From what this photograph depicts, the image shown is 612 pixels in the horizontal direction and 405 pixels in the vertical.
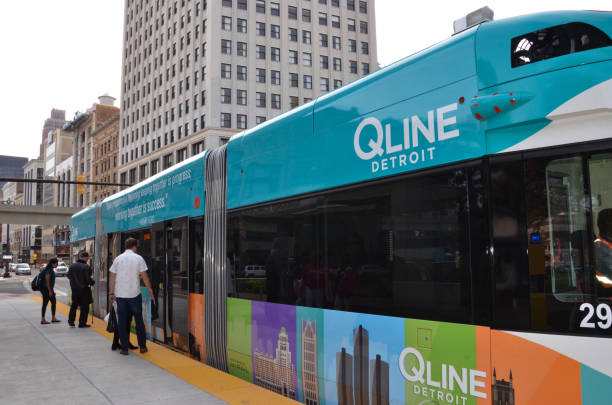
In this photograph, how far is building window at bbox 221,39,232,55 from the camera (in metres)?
59.0

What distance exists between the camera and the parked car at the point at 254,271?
585cm

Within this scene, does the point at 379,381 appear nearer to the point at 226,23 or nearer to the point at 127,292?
the point at 127,292

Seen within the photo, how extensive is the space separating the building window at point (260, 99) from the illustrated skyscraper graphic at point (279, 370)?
55455mm

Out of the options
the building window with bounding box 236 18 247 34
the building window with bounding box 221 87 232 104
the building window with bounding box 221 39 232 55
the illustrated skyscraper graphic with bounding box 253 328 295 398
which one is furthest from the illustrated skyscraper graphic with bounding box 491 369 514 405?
the building window with bounding box 236 18 247 34

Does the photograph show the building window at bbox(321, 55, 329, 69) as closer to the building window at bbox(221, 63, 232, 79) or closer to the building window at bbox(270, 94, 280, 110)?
the building window at bbox(270, 94, 280, 110)

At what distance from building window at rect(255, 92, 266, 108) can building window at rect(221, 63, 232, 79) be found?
367cm

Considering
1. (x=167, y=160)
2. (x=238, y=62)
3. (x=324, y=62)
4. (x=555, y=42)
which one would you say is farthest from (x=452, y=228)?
(x=167, y=160)

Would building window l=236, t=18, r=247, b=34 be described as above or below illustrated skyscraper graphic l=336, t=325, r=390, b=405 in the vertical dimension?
above

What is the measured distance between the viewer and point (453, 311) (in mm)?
3432

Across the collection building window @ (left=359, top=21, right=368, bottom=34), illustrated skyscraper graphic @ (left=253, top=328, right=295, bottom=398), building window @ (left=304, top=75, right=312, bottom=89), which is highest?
building window @ (left=359, top=21, right=368, bottom=34)

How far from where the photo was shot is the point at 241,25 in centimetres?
6053

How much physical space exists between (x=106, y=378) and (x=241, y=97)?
54.2 m

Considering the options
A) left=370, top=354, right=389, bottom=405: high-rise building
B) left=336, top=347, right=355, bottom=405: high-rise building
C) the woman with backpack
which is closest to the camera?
left=370, top=354, right=389, bottom=405: high-rise building

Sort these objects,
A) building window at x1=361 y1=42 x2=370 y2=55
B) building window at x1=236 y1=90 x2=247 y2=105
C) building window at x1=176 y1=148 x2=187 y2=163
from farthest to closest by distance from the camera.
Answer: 1. building window at x1=361 y1=42 x2=370 y2=55
2. building window at x1=176 y1=148 x2=187 y2=163
3. building window at x1=236 y1=90 x2=247 y2=105
